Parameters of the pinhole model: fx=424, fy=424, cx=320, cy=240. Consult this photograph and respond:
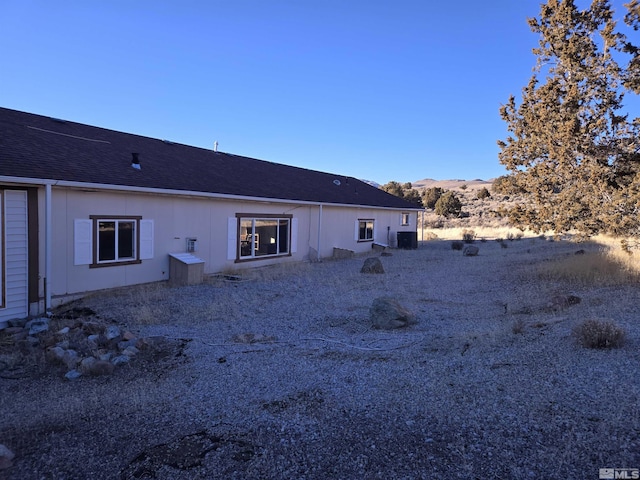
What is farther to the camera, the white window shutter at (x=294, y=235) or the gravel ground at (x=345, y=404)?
the white window shutter at (x=294, y=235)

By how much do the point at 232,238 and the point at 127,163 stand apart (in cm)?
400

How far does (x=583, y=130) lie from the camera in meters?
10.1

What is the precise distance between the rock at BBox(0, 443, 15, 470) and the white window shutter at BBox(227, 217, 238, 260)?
434 inches

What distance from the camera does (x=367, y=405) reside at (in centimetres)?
425

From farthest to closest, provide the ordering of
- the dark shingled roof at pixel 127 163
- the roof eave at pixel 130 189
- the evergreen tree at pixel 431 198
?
the evergreen tree at pixel 431 198
the dark shingled roof at pixel 127 163
the roof eave at pixel 130 189

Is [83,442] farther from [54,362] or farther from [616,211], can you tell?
[616,211]

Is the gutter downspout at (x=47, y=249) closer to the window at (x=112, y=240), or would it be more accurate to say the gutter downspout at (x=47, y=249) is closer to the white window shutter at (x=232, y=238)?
the window at (x=112, y=240)

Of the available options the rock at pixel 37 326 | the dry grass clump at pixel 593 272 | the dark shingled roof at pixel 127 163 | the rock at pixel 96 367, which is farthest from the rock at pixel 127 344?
the dry grass clump at pixel 593 272

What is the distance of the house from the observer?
8609 millimetres

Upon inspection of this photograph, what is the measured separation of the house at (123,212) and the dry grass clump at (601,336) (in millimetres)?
9742

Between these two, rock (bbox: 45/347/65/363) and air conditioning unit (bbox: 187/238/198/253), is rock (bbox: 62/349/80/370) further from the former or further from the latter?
air conditioning unit (bbox: 187/238/198/253)

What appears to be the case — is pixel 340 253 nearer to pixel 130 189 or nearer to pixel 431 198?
pixel 130 189

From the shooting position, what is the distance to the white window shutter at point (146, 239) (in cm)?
1146

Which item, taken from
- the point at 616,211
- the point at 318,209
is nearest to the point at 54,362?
the point at 616,211
